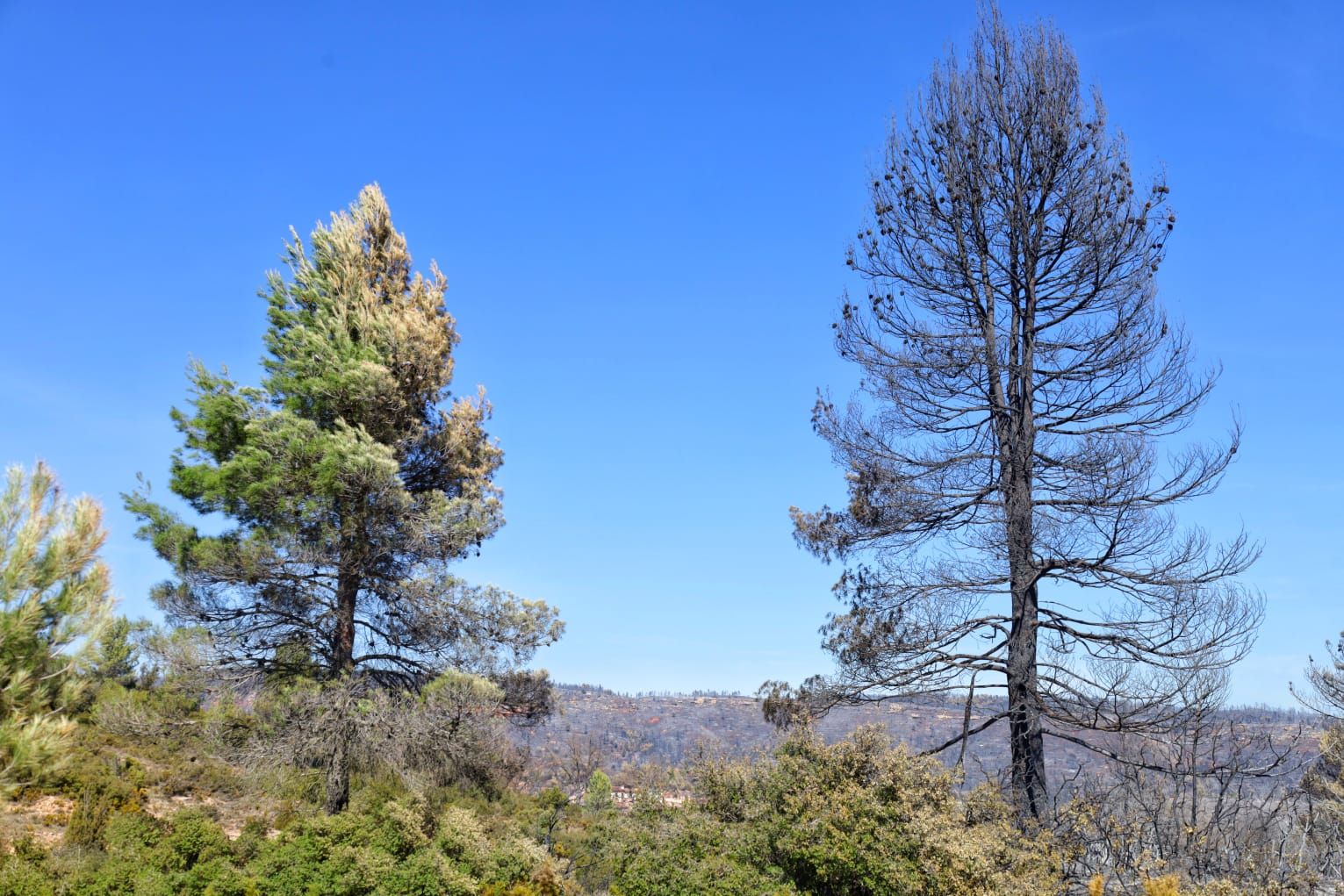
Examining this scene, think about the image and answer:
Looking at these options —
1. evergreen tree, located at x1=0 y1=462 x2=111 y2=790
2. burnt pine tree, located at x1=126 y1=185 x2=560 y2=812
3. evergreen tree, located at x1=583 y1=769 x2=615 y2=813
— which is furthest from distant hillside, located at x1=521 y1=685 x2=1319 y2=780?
evergreen tree, located at x1=0 y1=462 x2=111 y2=790

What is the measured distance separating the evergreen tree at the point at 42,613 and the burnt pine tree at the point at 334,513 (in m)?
4.72

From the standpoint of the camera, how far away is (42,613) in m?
9.55

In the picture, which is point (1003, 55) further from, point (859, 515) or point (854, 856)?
point (854, 856)

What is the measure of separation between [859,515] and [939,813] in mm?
3850

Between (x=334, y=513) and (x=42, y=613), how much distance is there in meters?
5.92

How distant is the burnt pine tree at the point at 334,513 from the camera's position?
48.7 feet

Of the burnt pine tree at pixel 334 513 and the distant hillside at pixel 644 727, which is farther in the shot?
the distant hillside at pixel 644 727

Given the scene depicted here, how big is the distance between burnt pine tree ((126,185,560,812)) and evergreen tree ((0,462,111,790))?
4.72 metres

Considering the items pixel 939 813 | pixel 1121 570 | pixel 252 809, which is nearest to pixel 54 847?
pixel 252 809

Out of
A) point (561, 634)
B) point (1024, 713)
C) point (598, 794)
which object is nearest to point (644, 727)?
point (598, 794)

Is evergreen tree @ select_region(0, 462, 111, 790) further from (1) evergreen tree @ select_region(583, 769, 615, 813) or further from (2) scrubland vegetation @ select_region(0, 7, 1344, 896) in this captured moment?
(1) evergreen tree @ select_region(583, 769, 615, 813)

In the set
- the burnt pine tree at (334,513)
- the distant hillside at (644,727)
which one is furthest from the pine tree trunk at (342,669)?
the distant hillside at (644,727)

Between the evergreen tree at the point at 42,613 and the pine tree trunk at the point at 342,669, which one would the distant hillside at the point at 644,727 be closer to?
the pine tree trunk at the point at 342,669

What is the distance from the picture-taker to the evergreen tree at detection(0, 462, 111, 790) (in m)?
9.19
